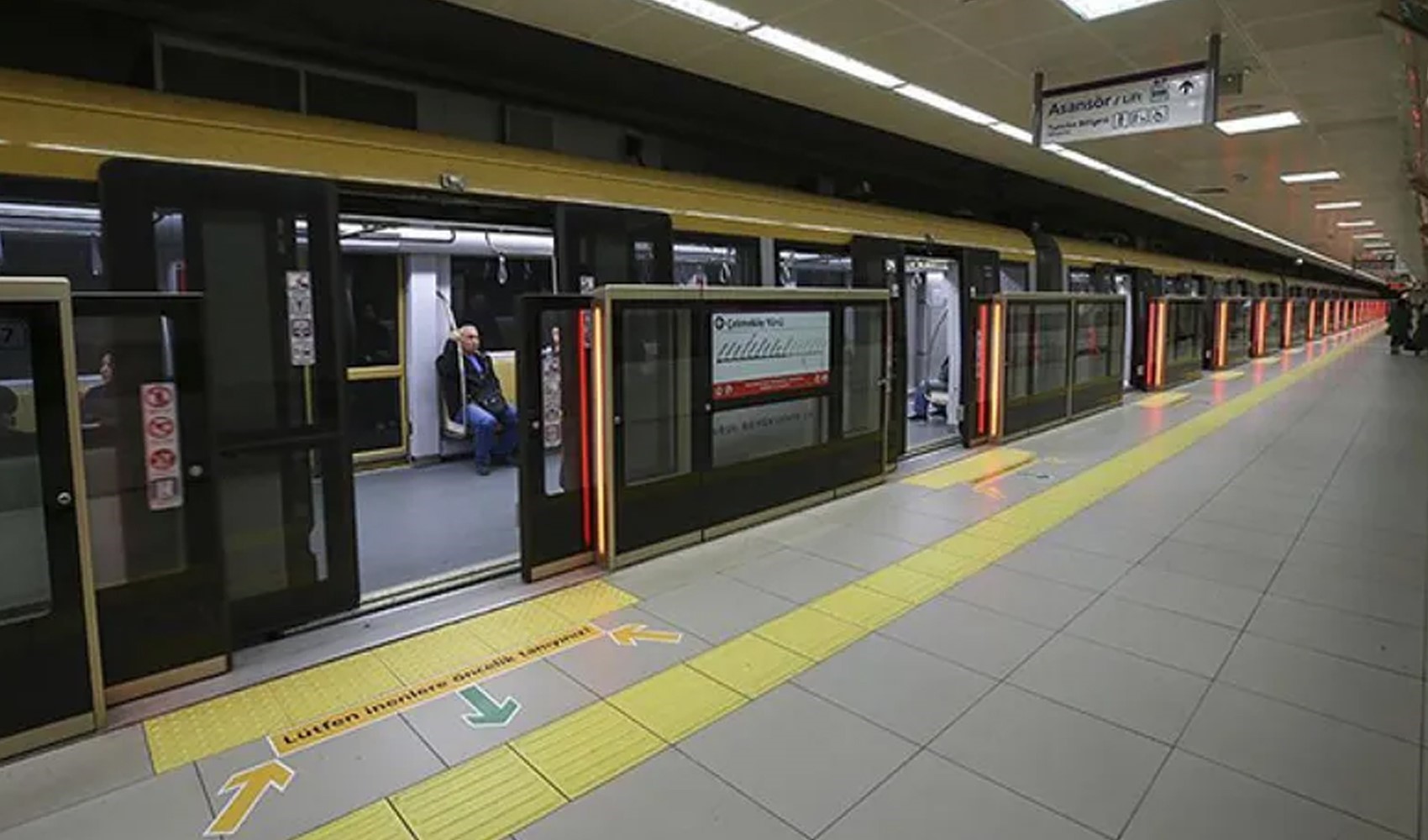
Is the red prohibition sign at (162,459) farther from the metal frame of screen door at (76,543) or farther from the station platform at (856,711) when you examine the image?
the station platform at (856,711)

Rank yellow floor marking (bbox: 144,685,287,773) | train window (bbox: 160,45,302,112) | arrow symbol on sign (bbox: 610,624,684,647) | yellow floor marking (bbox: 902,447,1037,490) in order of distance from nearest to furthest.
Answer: yellow floor marking (bbox: 144,685,287,773), train window (bbox: 160,45,302,112), arrow symbol on sign (bbox: 610,624,684,647), yellow floor marking (bbox: 902,447,1037,490)

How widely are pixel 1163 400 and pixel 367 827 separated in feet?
41.0

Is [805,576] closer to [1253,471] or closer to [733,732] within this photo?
[733,732]

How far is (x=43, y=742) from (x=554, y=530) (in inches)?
88.4

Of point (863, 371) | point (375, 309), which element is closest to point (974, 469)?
point (863, 371)

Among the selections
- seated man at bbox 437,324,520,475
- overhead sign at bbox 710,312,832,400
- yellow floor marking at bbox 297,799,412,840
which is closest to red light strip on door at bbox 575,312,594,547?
overhead sign at bbox 710,312,832,400

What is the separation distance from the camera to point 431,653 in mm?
3326

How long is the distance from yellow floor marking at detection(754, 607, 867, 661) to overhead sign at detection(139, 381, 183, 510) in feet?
8.16

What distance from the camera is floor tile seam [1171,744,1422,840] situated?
7.16 ft

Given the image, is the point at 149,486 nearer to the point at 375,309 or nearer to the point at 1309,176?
the point at 375,309

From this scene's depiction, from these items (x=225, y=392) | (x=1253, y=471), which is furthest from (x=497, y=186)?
(x=1253, y=471)

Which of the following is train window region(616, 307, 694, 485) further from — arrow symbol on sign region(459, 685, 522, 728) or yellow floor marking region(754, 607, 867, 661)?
arrow symbol on sign region(459, 685, 522, 728)

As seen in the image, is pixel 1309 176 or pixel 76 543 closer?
pixel 76 543

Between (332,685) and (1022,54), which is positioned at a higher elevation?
(1022,54)
